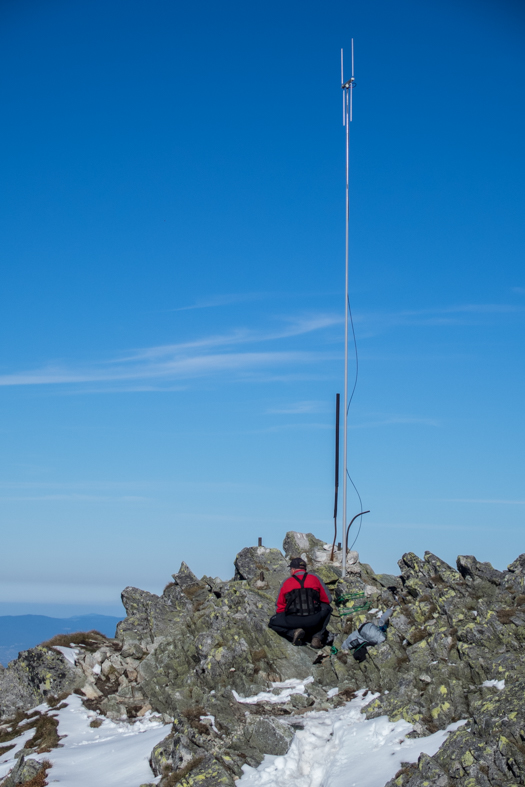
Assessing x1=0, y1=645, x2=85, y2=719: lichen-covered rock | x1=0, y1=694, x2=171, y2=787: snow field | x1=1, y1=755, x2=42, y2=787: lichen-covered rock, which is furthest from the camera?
x1=0, y1=645, x2=85, y2=719: lichen-covered rock

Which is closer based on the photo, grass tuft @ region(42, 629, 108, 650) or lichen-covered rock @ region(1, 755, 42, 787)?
lichen-covered rock @ region(1, 755, 42, 787)

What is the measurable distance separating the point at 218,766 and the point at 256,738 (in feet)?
4.08

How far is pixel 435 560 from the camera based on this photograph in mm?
24844

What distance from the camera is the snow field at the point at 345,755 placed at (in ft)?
43.5

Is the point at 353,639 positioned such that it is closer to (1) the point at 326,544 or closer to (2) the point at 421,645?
(2) the point at 421,645

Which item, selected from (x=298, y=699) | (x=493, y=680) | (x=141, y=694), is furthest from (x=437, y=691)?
(x=141, y=694)

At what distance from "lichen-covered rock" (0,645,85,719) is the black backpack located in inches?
303

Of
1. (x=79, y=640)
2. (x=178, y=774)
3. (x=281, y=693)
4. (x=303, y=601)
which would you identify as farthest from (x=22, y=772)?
(x=303, y=601)

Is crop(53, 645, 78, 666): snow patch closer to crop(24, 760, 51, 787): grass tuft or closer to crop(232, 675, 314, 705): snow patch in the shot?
crop(24, 760, 51, 787): grass tuft

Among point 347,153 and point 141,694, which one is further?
point 347,153

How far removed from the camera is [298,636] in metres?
20.1

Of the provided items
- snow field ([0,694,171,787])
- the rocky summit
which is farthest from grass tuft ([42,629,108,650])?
snow field ([0,694,171,787])

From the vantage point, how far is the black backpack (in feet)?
67.0

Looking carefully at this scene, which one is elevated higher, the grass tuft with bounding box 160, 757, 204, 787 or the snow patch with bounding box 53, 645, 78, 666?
the snow patch with bounding box 53, 645, 78, 666
